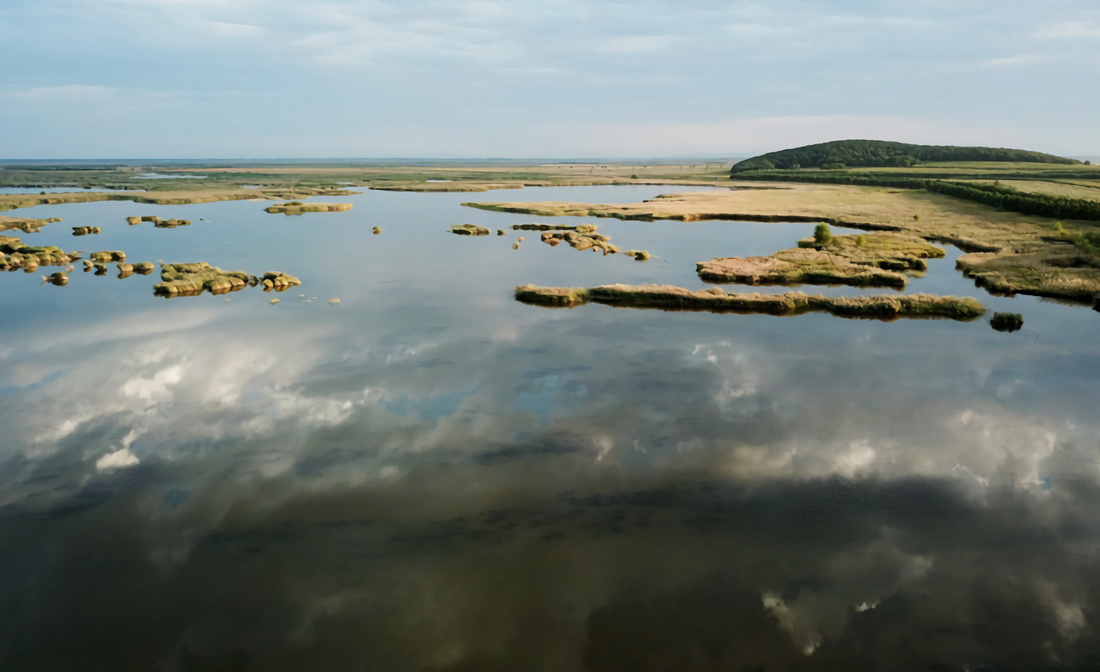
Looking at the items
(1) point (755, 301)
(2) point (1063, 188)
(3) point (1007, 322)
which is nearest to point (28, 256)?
(1) point (755, 301)

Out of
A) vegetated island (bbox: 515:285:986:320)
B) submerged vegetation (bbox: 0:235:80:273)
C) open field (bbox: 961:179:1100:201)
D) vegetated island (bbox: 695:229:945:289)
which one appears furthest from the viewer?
open field (bbox: 961:179:1100:201)

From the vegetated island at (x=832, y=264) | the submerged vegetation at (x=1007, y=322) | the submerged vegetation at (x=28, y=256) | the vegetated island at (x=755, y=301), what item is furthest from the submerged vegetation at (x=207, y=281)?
the submerged vegetation at (x=1007, y=322)

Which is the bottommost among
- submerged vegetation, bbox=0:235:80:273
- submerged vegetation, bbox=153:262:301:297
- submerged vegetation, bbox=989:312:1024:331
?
A: submerged vegetation, bbox=989:312:1024:331

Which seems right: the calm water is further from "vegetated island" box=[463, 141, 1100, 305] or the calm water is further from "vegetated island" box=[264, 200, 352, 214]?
"vegetated island" box=[264, 200, 352, 214]

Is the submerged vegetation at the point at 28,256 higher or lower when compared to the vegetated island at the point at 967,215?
lower

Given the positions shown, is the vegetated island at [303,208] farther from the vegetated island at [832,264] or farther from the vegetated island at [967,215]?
the vegetated island at [832,264]

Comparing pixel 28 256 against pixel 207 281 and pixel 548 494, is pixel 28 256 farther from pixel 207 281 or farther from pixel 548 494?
pixel 548 494

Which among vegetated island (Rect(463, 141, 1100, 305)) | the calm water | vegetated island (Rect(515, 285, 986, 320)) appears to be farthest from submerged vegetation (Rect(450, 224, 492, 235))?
the calm water

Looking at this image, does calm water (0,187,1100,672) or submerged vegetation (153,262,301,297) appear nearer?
calm water (0,187,1100,672)
